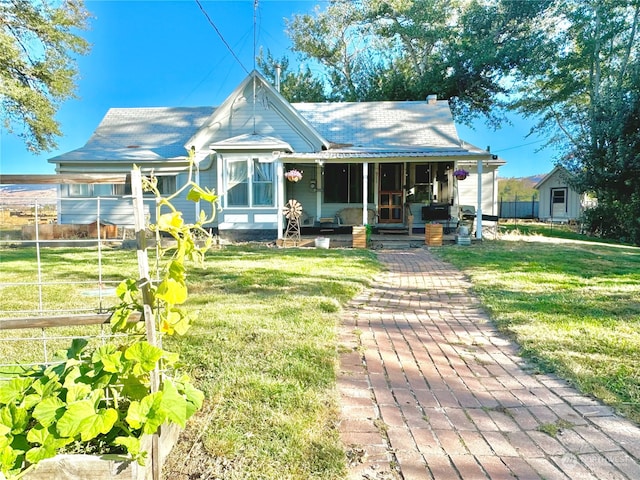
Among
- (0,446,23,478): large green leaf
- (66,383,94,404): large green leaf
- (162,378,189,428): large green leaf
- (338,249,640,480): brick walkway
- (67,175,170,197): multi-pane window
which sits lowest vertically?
(338,249,640,480): brick walkway

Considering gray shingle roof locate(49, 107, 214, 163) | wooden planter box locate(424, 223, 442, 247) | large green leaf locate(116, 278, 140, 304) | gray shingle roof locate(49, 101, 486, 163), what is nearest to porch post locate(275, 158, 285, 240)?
gray shingle roof locate(49, 101, 486, 163)

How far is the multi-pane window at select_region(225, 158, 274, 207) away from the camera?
13555 mm

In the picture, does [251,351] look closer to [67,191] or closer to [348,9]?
[67,191]

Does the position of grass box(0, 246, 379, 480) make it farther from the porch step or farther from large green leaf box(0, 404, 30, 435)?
the porch step

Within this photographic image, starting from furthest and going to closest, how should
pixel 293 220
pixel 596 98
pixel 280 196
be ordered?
pixel 596 98 → pixel 293 220 → pixel 280 196

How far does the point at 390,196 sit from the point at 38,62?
1538 centimetres

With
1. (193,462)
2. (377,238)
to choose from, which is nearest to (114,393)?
(193,462)

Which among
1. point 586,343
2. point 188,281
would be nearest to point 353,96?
point 188,281

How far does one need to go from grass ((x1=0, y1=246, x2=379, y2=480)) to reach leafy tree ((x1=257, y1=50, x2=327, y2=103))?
843 inches

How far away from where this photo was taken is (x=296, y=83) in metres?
27.7

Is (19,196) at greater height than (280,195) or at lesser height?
lesser

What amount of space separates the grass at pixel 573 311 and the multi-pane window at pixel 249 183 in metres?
6.13

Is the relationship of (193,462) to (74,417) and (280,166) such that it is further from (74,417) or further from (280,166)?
(280,166)

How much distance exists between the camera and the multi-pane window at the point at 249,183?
1355 centimetres
